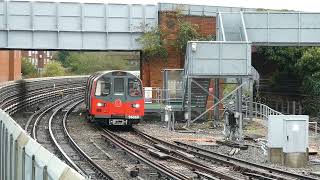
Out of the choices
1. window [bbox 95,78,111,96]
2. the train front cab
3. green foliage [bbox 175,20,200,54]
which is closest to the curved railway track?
the train front cab

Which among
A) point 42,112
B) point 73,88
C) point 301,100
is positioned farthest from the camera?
point 73,88

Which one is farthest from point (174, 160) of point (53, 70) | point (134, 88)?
point (53, 70)

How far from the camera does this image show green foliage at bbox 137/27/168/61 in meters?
34.5

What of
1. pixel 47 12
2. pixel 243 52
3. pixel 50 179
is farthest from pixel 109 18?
pixel 50 179

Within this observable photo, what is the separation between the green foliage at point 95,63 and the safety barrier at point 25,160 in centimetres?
8648

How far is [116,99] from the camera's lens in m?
26.0

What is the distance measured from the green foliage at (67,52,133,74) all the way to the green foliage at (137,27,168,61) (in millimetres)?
59585

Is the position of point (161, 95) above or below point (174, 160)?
above

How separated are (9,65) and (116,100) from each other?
28109 millimetres

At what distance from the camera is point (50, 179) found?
473 centimetres

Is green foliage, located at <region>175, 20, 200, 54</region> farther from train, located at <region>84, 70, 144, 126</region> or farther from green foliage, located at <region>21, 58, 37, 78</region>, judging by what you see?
green foliage, located at <region>21, 58, 37, 78</region>

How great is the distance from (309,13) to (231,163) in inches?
683

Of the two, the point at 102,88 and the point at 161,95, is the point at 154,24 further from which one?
the point at 102,88

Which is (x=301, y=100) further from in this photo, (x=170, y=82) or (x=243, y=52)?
(x=243, y=52)
